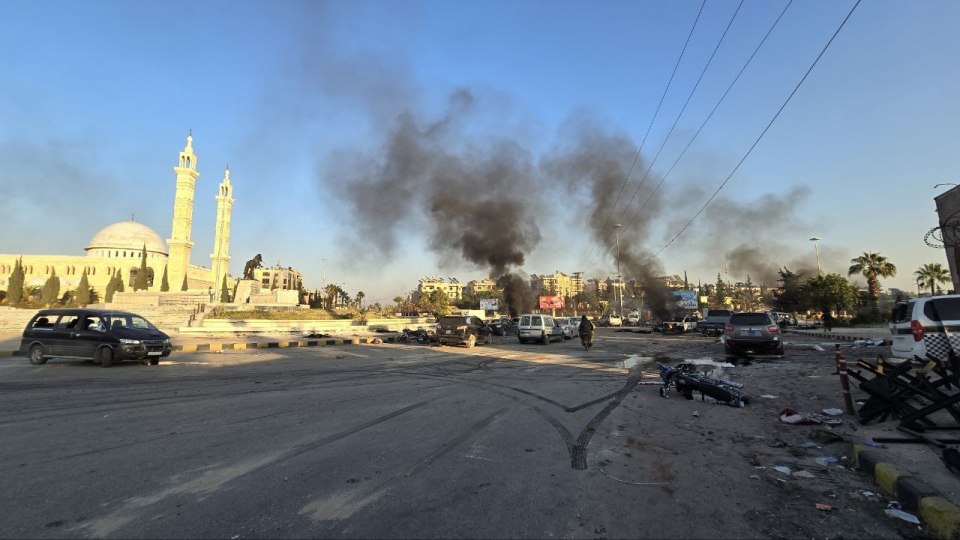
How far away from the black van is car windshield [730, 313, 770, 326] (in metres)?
16.5

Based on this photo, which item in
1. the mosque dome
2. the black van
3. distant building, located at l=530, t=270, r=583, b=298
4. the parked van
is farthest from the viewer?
distant building, located at l=530, t=270, r=583, b=298

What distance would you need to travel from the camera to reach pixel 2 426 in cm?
539

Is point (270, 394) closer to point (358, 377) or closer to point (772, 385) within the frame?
point (358, 377)

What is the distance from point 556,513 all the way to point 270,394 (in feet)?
20.4

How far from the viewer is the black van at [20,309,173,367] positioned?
11.4 m

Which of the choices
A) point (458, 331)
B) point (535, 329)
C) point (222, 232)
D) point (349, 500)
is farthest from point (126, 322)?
point (222, 232)

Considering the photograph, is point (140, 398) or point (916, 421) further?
point (140, 398)

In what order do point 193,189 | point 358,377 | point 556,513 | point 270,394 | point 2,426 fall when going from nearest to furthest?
point 556,513 → point 2,426 → point 270,394 → point 358,377 → point 193,189

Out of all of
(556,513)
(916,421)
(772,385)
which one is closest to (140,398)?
(556,513)

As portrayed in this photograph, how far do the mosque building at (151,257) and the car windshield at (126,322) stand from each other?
2095 inches

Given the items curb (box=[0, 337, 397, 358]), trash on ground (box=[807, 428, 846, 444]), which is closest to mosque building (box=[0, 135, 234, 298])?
curb (box=[0, 337, 397, 358])

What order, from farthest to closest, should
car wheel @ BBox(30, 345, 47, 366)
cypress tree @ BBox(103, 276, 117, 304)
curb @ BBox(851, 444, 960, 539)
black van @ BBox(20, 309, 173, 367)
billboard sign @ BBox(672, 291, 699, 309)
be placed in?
cypress tree @ BBox(103, 276, 117, 304) → billboard sign @ BBox(672, 291, 699, 309) → car wheel @ BBox(30, 345, 47, 366) → black van @ BBox(20, 309, 173, 367) → curb @ BBox(851, 444, 960, 539)

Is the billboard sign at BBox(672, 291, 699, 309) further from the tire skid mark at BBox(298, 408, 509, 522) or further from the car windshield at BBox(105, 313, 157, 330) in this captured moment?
the tire skid mark at BBox(298, 408, 509, 522)

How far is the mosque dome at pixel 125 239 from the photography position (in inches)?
3002
